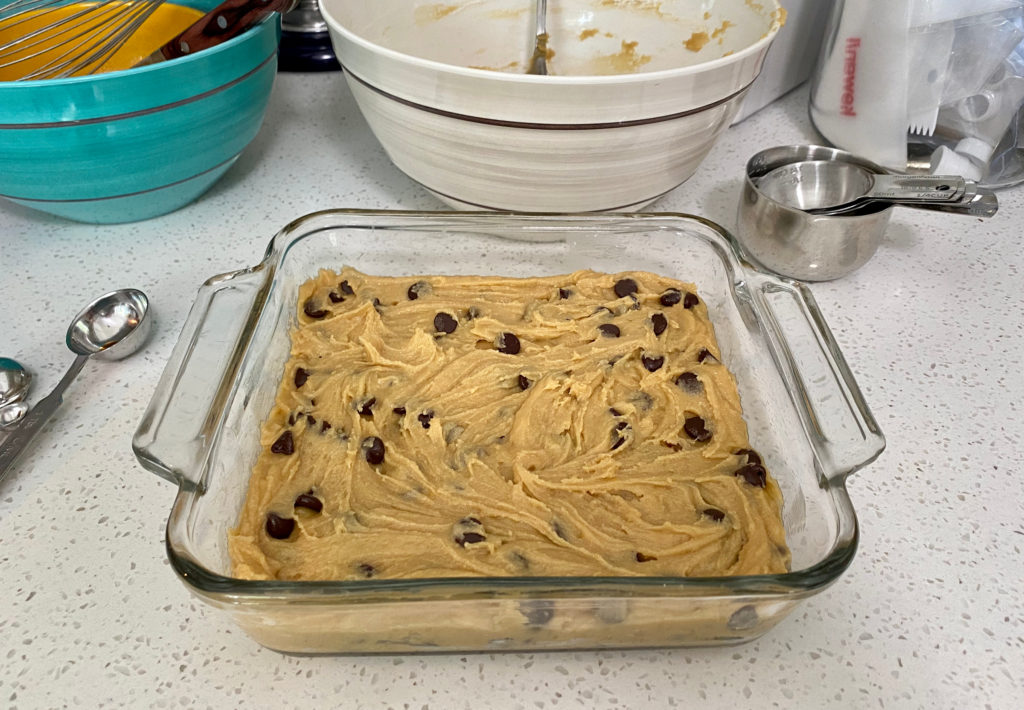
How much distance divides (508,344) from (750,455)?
385 millimetres

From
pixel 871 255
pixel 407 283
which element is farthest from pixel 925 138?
pixel 407 283

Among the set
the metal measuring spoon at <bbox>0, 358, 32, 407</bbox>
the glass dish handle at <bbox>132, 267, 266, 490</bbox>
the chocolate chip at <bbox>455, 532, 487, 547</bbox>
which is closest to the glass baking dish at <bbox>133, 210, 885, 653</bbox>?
the glass dish handle at <bbox>132, 267, 266, 490</bbox>

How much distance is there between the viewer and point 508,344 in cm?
112

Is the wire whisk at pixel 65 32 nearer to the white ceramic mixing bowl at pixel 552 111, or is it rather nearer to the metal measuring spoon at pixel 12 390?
the white ceramic mixing bowl at pixel 552 111

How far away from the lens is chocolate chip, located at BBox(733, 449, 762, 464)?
96 centimetres

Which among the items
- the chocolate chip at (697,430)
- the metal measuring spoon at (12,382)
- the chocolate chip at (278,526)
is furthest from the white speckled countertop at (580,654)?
the chocolate chip at (697,430)

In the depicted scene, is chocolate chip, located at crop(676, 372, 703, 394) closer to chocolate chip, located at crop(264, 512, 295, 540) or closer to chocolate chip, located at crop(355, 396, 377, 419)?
chocolate chip, located at crop(355, 396, 377, 419)

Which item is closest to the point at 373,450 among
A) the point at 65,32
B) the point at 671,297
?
the point at 671,297

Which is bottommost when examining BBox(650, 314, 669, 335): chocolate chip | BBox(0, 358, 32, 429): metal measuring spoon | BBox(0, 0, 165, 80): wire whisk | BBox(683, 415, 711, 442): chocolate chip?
BBox(683, 415, 711, 442): chocolate chip

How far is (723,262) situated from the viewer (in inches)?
47.0

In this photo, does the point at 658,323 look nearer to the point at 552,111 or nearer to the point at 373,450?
the point at 552,111

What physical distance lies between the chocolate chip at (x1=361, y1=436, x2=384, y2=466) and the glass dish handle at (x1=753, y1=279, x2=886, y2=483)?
55 cm

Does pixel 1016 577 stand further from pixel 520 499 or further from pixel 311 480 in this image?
pixel 311 480

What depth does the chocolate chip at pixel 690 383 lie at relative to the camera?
106 centimetres
